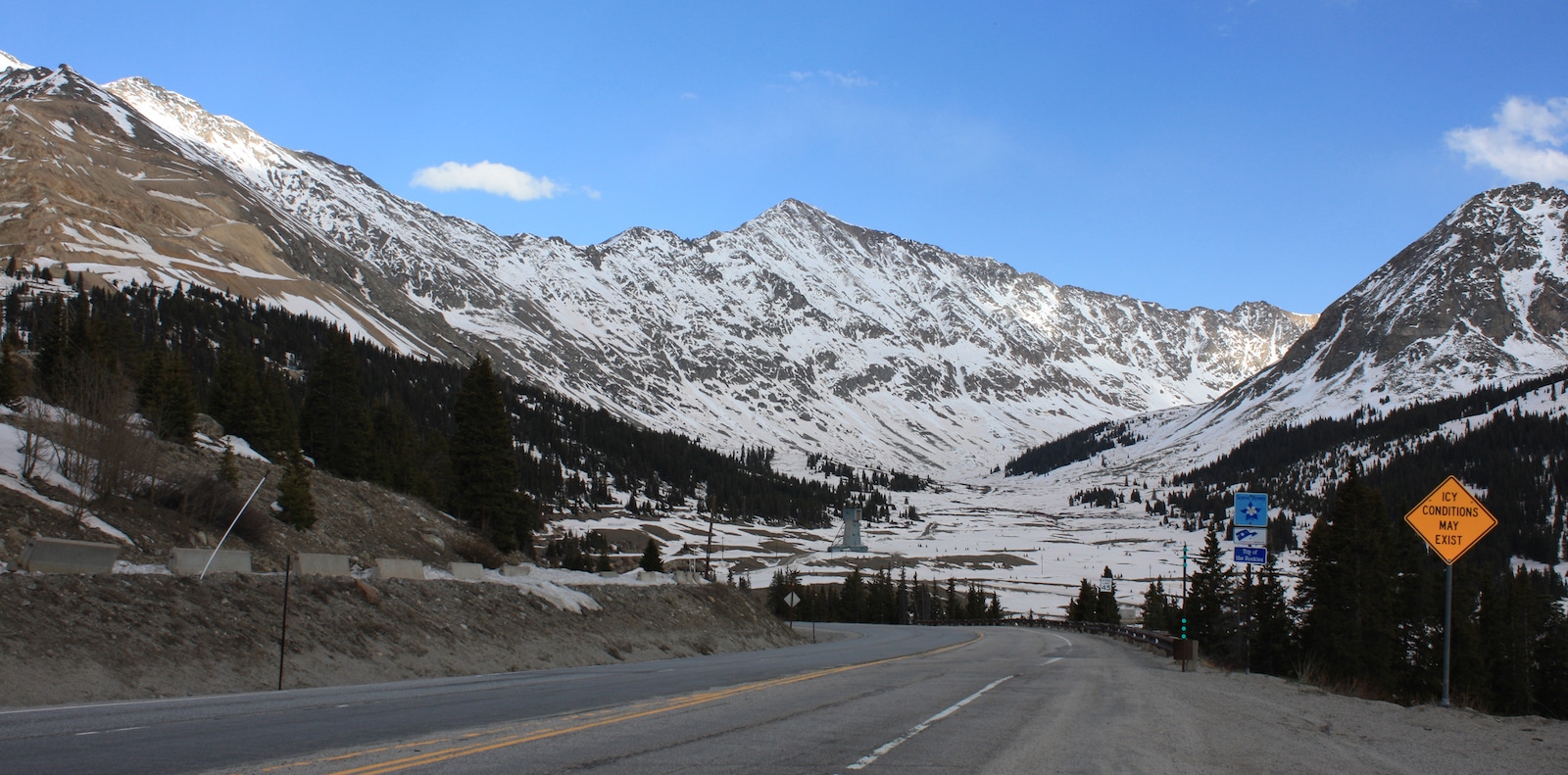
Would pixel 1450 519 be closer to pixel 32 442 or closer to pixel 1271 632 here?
pixel 1271 632

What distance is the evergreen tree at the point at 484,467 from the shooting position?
56.6 m

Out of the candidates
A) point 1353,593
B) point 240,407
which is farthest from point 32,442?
point 1353,593

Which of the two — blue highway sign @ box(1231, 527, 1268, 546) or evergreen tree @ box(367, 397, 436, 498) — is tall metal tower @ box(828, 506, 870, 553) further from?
blue highway sign @ box(1231, 527, 1268, 546)

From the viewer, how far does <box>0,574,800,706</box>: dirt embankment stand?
17.4 meters

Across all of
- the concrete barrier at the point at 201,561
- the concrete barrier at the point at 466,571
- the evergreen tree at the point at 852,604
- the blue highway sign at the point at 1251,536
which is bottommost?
the evergreen tree at the point at 852,604

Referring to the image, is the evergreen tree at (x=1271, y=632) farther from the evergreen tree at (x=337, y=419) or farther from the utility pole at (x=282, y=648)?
the evergreen tree at (x=337, y=419)

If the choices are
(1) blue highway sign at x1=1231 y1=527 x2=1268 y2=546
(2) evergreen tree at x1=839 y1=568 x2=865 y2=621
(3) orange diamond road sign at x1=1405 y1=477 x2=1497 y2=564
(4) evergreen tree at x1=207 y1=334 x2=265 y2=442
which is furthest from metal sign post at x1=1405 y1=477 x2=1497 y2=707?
(2) evergreen tree at x1=839 y1=568 x2=865 y2=621

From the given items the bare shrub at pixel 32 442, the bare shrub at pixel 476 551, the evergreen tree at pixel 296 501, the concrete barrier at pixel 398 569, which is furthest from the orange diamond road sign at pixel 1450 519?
the bare shrub at pixel 476 551

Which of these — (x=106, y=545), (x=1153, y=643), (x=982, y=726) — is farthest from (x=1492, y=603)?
(x=106, y=545)

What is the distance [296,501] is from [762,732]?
34462mm

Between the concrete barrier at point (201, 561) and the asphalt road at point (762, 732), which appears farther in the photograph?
the concrete barrier at point (201, 561)

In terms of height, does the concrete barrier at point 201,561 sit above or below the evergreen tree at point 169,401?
below

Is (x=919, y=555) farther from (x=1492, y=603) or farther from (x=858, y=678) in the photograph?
(x=858, y=678)

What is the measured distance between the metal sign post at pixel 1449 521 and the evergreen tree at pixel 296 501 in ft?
125
